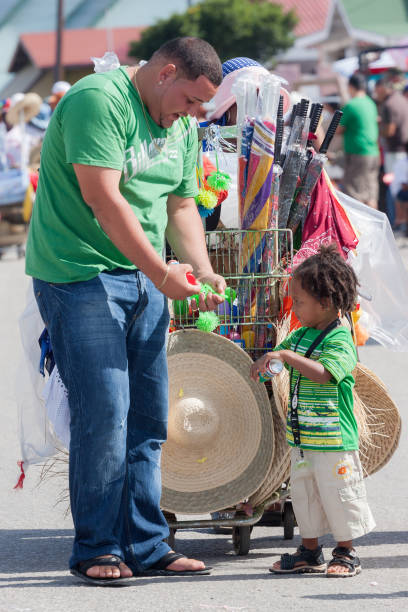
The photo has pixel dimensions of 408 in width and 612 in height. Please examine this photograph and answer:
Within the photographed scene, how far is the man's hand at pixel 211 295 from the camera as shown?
3.95 metres

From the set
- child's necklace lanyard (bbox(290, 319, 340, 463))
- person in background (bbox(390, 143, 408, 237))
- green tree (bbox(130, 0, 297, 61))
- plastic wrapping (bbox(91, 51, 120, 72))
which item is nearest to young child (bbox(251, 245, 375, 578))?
child's necklace lanyard (bbox(290, 319, 340, 463))

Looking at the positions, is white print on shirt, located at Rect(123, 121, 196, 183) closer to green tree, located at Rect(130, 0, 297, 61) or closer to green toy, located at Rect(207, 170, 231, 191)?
green toy, located at Rect(207, 170, 231, 191)

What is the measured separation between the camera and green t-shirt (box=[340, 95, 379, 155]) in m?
12.9

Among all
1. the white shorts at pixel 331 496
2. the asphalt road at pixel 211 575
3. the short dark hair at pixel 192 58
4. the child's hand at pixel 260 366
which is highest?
the short dark hair at pixel 192 58

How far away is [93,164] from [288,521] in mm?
1791

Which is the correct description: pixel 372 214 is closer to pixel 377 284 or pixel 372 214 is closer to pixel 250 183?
pixel 377 284

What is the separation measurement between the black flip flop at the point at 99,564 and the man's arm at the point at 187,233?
3.46ft

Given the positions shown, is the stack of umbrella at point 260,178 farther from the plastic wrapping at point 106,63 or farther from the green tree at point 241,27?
the green tree at point 241,27

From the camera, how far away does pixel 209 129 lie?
465cm

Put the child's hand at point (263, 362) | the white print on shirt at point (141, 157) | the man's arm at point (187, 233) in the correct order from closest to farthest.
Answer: the white print on shirt at point (141, 157) < the child's hand at point (263, 362) < the man's arm at point (187, 233)

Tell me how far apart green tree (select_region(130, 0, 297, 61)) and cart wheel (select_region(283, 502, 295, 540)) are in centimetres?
4963

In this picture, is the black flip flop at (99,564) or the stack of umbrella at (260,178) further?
the stack of umbrella at (260,178)

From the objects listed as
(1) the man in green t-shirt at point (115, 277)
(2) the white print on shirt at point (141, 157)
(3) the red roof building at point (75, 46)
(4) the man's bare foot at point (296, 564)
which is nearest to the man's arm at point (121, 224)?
(1) the man in green t-shirt at point (115, 277)

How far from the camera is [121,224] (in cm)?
370
